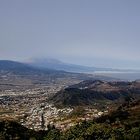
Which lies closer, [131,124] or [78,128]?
[78,128]

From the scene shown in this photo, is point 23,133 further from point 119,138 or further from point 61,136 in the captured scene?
point 119,138

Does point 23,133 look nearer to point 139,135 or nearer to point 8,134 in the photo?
point 8,134

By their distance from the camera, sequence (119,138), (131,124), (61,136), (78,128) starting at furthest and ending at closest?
(131,124) → (78,128) → (61,136) → (119,138)

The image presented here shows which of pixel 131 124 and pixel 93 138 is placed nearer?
pixel 93 138

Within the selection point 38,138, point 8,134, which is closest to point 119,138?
point 38,138

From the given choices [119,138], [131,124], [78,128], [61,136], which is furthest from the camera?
[131,124]

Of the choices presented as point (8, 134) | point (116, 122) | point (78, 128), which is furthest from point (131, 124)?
point (8, 134)

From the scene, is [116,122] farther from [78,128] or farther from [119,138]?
[119,138]

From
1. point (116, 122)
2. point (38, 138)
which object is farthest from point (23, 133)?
point (116, 122)
